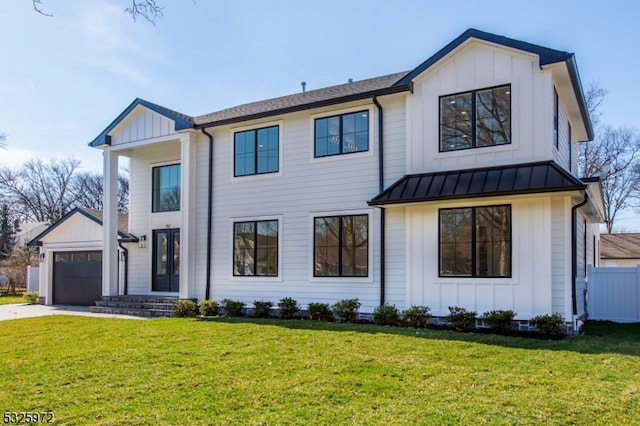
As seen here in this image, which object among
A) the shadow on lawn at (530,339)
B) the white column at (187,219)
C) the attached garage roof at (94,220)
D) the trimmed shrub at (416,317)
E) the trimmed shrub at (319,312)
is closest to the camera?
the shadow on lawn at (530,339)

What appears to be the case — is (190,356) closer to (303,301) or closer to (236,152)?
(303,301)

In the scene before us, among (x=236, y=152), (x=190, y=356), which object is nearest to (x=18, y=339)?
(x=190, y=356)

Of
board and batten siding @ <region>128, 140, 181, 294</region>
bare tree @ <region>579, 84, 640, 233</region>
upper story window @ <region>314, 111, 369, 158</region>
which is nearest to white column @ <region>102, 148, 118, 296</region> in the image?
board and batten siding @ <region>128, 140, 181, 294</region>

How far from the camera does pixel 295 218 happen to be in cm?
1257

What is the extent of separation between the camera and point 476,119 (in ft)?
34.3

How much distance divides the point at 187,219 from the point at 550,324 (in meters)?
9.29

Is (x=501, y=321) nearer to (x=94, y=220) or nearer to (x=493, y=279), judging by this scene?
(x=493, y=279)

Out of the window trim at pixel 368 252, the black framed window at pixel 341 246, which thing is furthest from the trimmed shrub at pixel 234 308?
the black framed window at pixel 341 246

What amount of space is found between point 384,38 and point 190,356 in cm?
809

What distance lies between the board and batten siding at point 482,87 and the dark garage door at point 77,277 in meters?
11.3

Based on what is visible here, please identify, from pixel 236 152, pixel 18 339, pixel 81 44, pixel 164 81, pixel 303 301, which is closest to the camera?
pixel 81 44

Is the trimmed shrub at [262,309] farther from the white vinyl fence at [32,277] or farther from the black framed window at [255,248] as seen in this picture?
the white vinyl fence at [32,277]

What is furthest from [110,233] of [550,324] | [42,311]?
[550,324]

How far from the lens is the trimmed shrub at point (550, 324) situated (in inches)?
356
